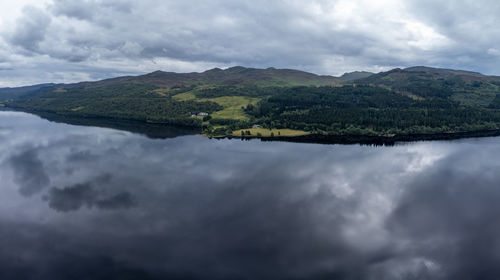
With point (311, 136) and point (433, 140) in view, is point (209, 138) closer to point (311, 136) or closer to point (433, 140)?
point (311, 136)

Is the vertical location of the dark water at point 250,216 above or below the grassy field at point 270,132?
below

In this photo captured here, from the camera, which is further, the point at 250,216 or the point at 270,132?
the point at 270,132

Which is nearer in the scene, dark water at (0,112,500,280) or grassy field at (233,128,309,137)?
dark water at (0,112,500,280)

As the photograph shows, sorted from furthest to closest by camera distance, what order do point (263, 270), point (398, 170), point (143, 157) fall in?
point (143, 157) < point (398, 170) < point (263, 270)

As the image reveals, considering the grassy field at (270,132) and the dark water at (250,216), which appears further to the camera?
the grassy field at (270,132)

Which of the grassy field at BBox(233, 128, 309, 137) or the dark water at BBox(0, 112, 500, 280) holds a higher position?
the grassy field at BBox(233, 128, 309, 137)

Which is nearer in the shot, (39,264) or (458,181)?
(39,264)

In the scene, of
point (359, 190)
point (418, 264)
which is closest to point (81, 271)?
point (418, 264)

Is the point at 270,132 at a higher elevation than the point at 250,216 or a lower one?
higher
